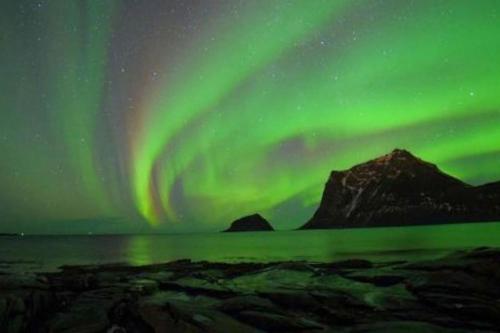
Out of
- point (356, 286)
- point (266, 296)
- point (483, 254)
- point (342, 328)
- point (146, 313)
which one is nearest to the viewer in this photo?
point (342, 328)

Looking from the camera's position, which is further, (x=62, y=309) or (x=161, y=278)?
(x=161, y=278)

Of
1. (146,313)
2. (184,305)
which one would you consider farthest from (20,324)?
(184,305)

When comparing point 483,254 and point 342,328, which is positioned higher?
point 483,254

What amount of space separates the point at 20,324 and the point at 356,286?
1502 cm

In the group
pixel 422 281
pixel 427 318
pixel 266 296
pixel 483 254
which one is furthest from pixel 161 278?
pixel 483 254

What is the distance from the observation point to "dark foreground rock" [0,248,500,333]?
49.8 feet

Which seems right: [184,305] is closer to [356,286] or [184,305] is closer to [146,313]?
[146,313]

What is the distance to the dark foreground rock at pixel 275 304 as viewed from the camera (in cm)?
1517

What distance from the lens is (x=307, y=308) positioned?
719 inches

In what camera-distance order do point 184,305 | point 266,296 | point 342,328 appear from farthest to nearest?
Answer: point 266,296 → point 184,305 → point 342,328

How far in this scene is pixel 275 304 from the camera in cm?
1914

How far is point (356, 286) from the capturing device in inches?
916

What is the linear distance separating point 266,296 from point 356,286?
5267mm

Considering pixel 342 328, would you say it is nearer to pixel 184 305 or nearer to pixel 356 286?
pixel 184 305
